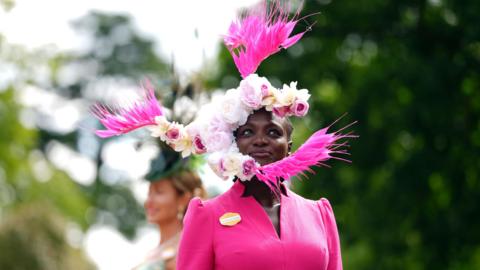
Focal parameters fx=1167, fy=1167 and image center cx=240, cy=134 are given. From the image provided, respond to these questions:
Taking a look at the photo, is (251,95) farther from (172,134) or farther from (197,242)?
(197,242)

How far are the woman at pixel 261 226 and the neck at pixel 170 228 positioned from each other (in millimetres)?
2999

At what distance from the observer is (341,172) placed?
2155 cm

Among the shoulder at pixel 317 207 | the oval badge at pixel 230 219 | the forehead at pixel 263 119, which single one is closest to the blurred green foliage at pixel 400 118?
the shoulder at pixel 317 207

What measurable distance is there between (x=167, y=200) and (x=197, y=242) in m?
3.19

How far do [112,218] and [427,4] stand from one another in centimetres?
2894

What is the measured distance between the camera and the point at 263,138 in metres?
5.36

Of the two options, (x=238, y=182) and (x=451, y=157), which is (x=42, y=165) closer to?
(x=451, y=157)

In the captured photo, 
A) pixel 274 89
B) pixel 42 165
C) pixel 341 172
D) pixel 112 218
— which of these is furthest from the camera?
pixel 112 218

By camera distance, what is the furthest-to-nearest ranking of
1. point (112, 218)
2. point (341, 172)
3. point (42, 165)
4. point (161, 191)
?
1. point (112, 218)
2. point (42, 165)
3. point (341, 172)
4. point (161, 191)

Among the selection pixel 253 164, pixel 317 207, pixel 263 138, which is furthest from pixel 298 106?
pixel 317 207

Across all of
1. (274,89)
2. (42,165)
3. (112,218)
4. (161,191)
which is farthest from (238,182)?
(112,218)

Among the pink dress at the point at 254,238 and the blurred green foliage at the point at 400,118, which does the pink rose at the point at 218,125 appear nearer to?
the pink dress at the point at 254,238

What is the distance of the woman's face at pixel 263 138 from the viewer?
5.34 meters

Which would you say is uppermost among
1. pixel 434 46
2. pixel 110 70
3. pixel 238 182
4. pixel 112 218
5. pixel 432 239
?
pixel 238 182
